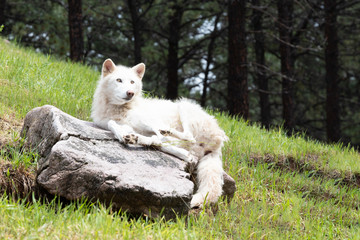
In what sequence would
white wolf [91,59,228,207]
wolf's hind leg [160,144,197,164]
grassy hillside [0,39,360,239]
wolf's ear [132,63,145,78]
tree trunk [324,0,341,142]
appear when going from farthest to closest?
1. tree trunk [324,0,341,142]
2. wolf's ear [132,63,145,78]
3. wolf's hind leg [160,144,197,164]
4. white wolf [91,59,228,207]
5. grassy hillside [0,39,360,239]

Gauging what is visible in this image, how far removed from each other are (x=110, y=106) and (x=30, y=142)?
108 centimetres

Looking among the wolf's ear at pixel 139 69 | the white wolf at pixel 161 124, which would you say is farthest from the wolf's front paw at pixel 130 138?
the wolf's ear at pixel 139 69

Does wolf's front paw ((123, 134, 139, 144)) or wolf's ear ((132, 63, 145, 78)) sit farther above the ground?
wolf's ear ((132, 63, 145, 78))

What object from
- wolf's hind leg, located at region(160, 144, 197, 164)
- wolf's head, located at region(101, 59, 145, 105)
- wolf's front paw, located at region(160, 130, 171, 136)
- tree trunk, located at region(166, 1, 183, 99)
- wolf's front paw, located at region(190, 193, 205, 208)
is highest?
tree trunk, located at region(166, 1, 183, 99)

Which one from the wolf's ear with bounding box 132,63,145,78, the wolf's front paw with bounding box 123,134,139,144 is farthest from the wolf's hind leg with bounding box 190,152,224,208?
the wolf's ear with bounding box 132,63,145,78

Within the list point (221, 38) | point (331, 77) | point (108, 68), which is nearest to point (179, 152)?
point (108, 68)

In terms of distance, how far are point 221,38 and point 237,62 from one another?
25.7 feet

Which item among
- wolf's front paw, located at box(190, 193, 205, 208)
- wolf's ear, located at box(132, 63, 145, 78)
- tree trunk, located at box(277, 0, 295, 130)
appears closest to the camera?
wolf's front paw, located at box(190, 193, 205, 208)

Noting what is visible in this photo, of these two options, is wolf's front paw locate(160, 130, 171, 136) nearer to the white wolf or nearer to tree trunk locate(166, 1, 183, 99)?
the white wolf

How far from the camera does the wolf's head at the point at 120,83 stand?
187 inches

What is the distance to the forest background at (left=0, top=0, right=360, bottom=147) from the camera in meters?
11.3

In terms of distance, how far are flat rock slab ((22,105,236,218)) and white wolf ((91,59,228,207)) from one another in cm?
23

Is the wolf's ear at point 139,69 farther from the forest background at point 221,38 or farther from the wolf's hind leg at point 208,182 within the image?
the forest background at point 221,38

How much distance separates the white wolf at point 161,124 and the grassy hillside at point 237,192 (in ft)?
1.49
